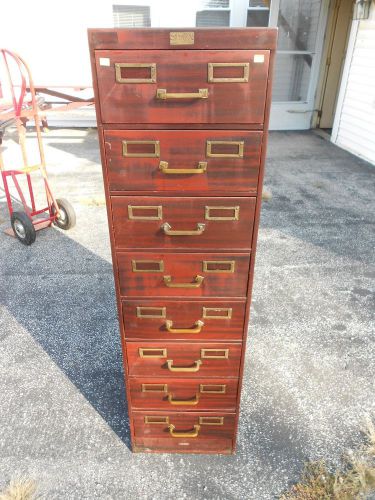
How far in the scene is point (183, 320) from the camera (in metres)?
2.31

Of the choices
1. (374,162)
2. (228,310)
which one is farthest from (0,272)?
(374,162)

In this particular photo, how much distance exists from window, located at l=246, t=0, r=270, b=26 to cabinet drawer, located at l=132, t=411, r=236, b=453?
437 inches

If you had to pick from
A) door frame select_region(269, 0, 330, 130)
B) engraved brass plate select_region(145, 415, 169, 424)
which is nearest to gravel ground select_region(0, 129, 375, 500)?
engraved brass plate select_region(145, 415, 169, 424)

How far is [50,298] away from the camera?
4430mm

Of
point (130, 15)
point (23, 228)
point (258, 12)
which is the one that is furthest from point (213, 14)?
point (23, 228)

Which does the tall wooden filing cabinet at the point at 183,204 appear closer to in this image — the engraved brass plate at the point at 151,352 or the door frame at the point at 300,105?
the engraved brass plate at the point at 151,352

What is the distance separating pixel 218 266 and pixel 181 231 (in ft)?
0.96

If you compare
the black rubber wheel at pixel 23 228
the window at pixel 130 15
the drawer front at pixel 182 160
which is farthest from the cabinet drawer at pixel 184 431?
the window at pixel 130 15

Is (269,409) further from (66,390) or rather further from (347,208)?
(347,208)

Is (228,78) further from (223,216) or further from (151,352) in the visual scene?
(151,352)

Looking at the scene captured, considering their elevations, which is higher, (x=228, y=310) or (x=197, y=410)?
(x=228, y=310)

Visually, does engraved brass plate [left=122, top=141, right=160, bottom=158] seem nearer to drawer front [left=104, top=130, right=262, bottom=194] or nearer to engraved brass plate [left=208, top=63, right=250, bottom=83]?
drawer front [left=104, top=130, right=262, bottom=194]

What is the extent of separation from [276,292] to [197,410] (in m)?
2.24

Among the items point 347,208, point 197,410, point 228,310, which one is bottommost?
point 347,208
